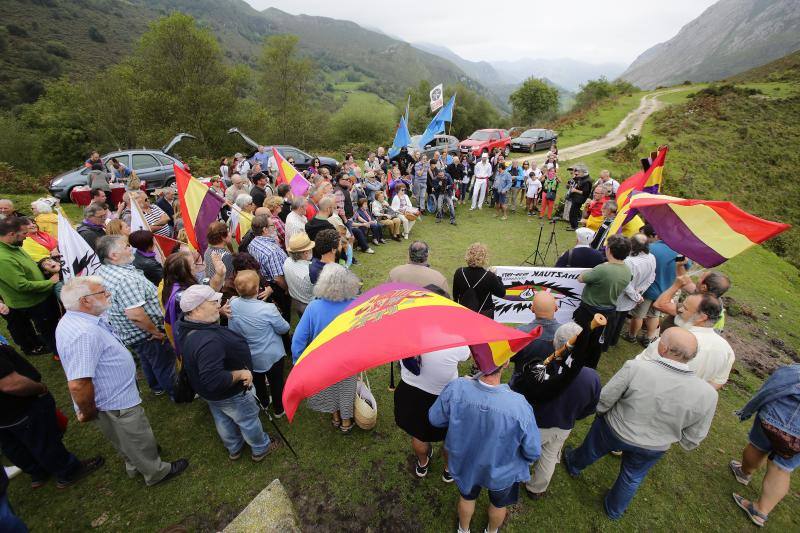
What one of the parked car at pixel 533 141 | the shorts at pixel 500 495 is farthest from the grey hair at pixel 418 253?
the parked car at pixel 533 141

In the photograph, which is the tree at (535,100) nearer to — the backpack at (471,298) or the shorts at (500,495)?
the backpack at (471,298)

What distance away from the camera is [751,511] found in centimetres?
334

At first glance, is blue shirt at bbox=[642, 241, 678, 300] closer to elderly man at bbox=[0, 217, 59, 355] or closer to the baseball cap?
the baseball cap

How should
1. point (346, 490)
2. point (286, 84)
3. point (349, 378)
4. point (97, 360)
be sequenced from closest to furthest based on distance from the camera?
point (97, 360), point (346, 490), point (349, 378), point (286, 84)

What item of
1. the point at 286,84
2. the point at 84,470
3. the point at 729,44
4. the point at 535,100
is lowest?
the point at 84,470

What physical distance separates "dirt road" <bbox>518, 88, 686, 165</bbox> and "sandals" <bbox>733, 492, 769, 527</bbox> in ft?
62.9

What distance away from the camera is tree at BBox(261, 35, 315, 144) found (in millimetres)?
30531

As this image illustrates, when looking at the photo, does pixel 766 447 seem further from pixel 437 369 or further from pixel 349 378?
pixel 349 378

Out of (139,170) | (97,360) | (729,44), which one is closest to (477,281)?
(97,360)

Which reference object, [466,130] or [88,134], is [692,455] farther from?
[466,130]

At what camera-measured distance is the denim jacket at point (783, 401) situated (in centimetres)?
286

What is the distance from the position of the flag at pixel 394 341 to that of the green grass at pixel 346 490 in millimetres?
1878

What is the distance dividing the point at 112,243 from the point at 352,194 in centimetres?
667

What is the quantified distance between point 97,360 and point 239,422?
134cm
